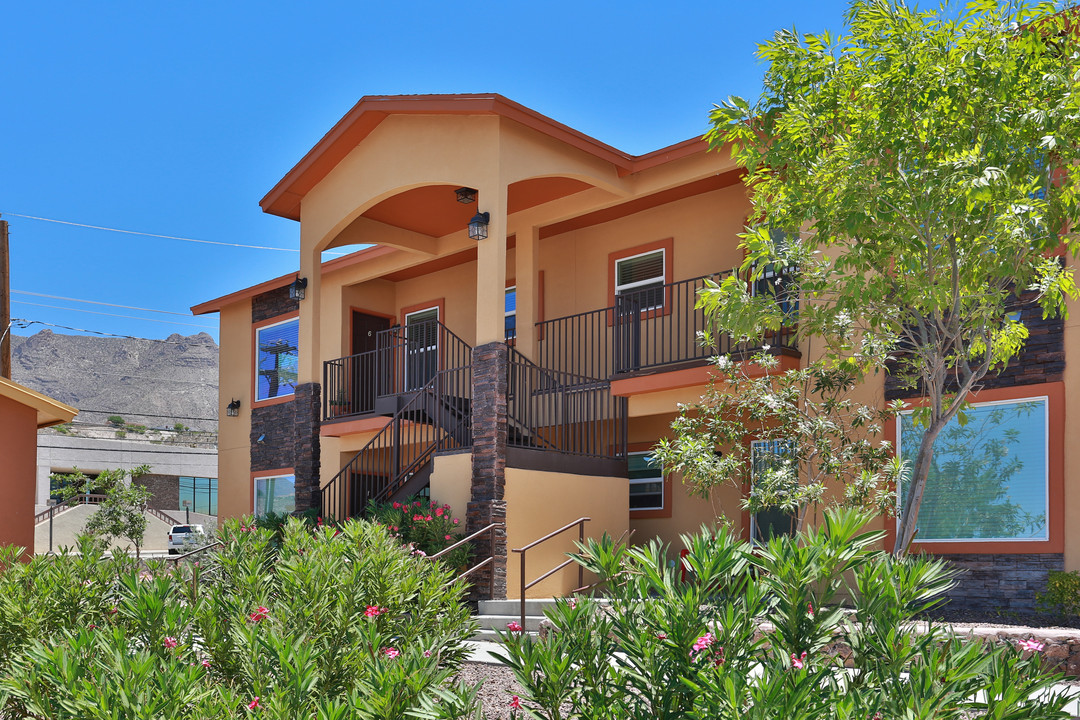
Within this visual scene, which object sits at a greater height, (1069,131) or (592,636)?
(1069,131)

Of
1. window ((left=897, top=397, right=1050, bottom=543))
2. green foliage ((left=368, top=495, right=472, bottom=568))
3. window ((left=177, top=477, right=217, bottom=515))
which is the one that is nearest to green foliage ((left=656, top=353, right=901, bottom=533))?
window ((left=897, top=397, right=1050, bottom=543))

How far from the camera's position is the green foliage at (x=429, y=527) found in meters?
11.6

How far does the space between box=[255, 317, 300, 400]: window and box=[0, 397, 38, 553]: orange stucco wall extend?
657 centimetres

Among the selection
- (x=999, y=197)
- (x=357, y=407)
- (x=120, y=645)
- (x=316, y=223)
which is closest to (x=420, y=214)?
(x=316, y=223)

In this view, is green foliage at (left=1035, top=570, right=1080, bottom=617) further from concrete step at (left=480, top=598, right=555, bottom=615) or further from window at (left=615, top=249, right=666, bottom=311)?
window at (left=615, top=249, right=666, bottom=311)

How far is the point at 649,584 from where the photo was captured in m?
3.76

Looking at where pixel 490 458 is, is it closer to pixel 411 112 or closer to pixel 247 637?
pixel 411 112

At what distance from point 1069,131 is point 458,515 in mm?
7904

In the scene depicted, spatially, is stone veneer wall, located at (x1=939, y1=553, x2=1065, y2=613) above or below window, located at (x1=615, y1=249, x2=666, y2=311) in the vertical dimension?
below

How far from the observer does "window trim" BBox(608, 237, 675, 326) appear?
46.5ft

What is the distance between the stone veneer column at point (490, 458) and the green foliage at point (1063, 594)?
578 cm

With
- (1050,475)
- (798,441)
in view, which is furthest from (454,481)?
(1050,475)

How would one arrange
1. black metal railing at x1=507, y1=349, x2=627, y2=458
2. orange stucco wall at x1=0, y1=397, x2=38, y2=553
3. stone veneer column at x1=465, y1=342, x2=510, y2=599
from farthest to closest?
1. orange stucco wall at x1=0, y1=397, x2=38, y2=553
2. black metal railing at x1=507, y1=349, x2=627, y2=458
3. stone veneer column at x1=465, y1=342, x2=510, y2=599

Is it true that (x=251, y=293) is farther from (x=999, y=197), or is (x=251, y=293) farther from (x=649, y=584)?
(x=649, y=584)
